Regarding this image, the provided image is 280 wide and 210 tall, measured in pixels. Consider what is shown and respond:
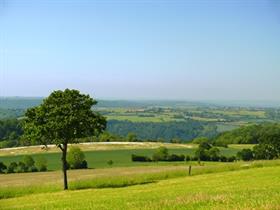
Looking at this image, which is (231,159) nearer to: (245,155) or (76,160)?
(245,155)

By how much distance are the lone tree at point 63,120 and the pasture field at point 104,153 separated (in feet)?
168

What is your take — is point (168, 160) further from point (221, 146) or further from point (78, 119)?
point (78, 119)

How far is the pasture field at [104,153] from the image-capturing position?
101312mm

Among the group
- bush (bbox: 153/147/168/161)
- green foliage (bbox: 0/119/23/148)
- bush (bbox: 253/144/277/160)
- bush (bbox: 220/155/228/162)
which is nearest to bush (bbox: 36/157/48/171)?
bush (bbox: 153/147/168/161)

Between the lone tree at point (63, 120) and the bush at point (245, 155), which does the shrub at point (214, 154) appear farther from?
the lone tree at point (63, 120)

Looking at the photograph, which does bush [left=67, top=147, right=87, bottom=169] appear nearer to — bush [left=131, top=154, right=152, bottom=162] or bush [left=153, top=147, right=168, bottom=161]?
bush [left=131, top=154, right=152, bottom=162]

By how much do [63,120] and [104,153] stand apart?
75408 mm

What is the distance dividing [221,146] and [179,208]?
118976mm

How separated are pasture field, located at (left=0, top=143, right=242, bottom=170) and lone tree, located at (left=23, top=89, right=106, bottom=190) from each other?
168 feet

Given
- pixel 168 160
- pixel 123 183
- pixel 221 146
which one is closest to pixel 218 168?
pixel 123 183

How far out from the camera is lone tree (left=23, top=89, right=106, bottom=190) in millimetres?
Answer: 43344

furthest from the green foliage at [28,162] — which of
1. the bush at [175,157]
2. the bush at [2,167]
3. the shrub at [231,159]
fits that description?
the shrub at [231,159]

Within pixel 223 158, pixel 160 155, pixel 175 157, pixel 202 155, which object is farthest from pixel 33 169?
pixel 223 158

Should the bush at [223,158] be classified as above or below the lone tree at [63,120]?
below
